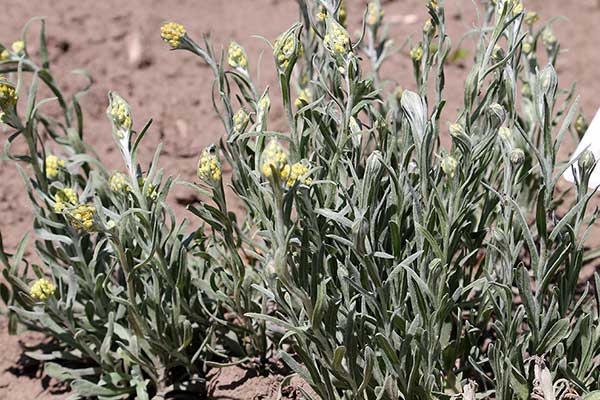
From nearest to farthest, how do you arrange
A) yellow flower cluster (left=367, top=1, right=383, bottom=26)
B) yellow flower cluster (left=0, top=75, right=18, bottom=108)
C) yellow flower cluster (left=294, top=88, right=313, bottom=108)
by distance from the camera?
yellow flower cluster (left=0, top=75, right=18, bottom=108) → yellow flower cluster (left=294, top=88, right=313, bottom=108) → yellow flower cluster (left=367, top=1, right=383, bottom=26)

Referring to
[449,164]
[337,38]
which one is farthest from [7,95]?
[449,164]

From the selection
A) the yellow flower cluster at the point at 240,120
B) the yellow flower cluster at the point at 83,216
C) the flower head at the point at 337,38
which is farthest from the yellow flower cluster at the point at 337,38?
the yellow flower cluster at the point at 83,216

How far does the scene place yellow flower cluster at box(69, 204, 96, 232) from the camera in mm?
1799

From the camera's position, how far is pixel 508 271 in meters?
1.88

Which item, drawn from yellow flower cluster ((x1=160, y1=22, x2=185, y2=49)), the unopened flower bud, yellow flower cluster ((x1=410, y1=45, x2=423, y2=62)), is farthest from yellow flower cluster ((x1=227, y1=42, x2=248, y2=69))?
the unopened flower bud

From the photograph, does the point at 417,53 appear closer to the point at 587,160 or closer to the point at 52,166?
the point at 587,160

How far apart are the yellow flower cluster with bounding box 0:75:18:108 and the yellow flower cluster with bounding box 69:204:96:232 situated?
0.41m

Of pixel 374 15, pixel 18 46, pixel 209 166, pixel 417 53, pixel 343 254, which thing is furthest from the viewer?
pixel 374 15

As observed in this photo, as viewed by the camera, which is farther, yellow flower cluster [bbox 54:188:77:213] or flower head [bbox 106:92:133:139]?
yellow flower cluster [bbox 54:188:77:213]

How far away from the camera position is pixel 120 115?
1.96 m

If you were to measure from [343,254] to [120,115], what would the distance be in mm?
661

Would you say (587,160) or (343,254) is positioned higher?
(587,160)

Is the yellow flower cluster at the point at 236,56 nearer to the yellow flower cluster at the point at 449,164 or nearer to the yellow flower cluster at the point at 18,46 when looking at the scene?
the yellow flower cluster at the point at 449,164

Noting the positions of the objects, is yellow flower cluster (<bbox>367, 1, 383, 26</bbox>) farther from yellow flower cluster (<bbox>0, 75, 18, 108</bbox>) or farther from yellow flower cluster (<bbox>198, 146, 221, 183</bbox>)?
yellow flower cluster (<bbox>0, 75, 18, 108</bbox>)
